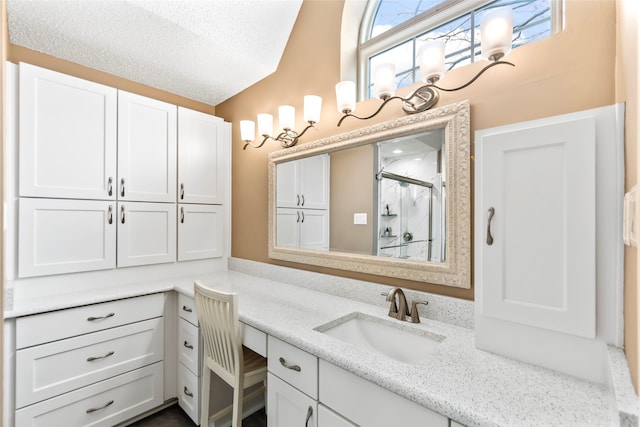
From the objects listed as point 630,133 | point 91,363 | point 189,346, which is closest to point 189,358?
point 189,346

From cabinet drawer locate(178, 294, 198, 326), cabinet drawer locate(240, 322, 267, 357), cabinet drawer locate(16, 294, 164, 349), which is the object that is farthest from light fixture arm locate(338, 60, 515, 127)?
cabinet drawer locate(16, 294, 164, 349)

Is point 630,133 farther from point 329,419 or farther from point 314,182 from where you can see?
point 314,182

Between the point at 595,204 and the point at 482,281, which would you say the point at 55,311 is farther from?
the point at 595,204

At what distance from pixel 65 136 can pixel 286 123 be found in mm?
1423

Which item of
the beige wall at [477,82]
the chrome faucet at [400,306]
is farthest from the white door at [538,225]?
the chrome faucet at [400,306]

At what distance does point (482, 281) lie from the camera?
1.10m

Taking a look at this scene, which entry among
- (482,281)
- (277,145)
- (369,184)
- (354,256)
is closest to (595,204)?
(482,281)

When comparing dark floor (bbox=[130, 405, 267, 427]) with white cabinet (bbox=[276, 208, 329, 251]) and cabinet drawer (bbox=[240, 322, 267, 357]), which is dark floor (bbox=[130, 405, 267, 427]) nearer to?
cabinet drawer (bbox=[240, 322, 267, 357])

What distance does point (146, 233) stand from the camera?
227 cm

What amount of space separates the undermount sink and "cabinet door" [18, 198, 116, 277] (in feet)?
5.57

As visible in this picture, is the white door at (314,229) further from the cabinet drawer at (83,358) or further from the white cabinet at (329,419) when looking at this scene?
the cabinet drawer at (83,358)

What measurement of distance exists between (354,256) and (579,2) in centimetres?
146

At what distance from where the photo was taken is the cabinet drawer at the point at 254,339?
1410 mm

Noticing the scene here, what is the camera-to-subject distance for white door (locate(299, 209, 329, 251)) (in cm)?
197
